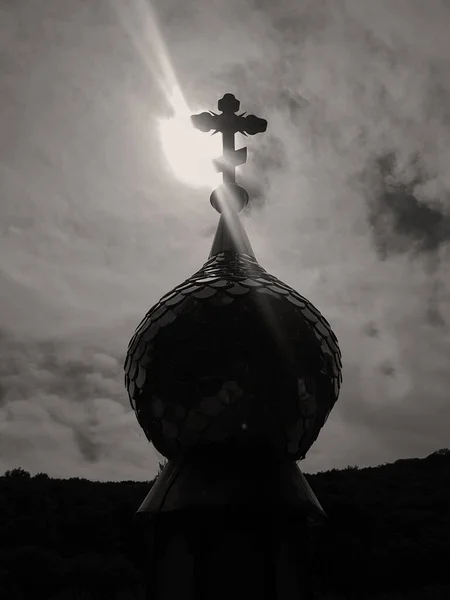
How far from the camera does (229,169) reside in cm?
348

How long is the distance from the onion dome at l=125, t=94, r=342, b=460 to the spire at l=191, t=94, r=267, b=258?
22.0 inches

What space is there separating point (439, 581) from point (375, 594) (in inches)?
92.9

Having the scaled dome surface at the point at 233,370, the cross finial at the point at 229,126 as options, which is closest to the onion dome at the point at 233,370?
the scaled dome surface at the point at 233,370

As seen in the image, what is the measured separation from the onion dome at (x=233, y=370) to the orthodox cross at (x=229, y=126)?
3.98 ft

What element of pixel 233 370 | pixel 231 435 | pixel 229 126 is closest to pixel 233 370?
pixel 233 370

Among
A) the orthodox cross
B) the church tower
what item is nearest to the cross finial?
the orthodox cross

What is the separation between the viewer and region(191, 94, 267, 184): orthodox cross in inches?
137

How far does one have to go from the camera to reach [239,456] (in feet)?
7.09

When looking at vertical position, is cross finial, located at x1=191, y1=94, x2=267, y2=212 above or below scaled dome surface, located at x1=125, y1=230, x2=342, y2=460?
above

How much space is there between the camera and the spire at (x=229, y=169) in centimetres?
307

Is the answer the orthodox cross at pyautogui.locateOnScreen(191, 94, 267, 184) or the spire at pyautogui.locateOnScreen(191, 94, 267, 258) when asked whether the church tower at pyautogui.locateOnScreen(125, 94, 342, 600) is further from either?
the orthodox cross at pyautogui.locateOnScreen(191, 94, 267, 184)

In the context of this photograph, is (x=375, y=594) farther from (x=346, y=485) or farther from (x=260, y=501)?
(x=260, y=501)

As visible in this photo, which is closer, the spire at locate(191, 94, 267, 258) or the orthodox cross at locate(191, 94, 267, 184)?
the spire at locate(191, 94, 267, 258)

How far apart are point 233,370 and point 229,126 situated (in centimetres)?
213
